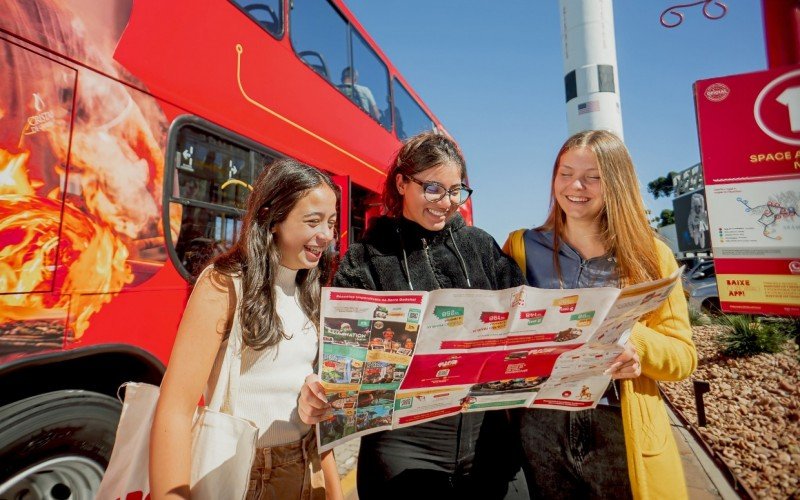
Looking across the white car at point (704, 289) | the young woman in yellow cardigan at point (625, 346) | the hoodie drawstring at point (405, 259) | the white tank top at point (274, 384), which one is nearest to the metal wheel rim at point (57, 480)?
the white tank top at point (274, 384)

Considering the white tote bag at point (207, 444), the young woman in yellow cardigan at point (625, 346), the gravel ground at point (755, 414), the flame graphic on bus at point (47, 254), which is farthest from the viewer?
the gravel ground at point (755, 414)

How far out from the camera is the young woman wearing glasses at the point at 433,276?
121 cm

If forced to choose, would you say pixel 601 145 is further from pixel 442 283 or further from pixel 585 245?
pixel 442 283

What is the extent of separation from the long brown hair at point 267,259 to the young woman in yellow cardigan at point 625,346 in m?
0.81

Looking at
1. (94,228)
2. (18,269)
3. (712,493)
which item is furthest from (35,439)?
(712,493)

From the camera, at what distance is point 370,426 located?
106 cm

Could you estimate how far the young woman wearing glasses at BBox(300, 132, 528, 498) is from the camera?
1.21 m

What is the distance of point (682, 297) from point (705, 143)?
8.00 ft

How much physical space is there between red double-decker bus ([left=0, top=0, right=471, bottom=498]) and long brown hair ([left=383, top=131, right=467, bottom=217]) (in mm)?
1357

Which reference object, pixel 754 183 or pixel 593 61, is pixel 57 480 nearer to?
pixel 754 183

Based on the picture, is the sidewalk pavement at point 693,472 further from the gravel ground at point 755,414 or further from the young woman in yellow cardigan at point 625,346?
the young woman in yellow cardigan at point 625,346

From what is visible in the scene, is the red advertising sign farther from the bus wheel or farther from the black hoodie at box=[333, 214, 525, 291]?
the bus wheel

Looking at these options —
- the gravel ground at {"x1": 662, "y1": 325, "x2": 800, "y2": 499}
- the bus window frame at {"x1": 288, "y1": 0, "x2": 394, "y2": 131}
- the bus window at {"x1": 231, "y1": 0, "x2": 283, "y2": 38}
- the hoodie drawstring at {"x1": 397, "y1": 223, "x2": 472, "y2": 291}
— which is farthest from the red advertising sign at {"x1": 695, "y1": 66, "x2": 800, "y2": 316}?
the bus window at {"x1": 231, "y1": 0, "x2": 283, "y2": 38}

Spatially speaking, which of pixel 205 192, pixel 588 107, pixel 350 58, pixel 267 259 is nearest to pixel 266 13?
pixel 350 58
